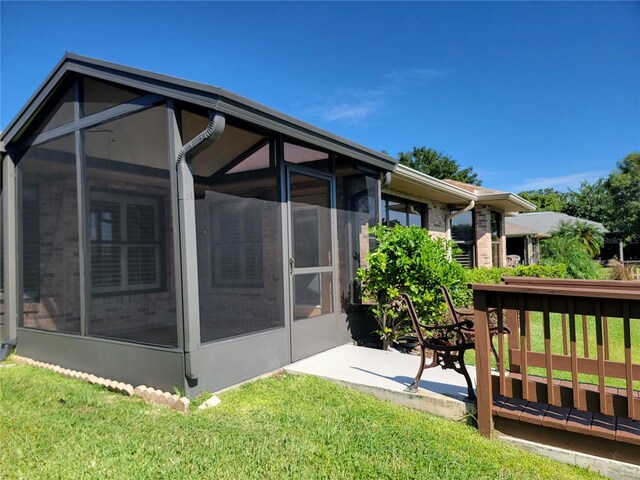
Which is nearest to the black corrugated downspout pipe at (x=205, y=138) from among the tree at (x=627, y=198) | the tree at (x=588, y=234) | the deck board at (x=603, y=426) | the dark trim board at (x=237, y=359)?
the dark trim board at (x=237, y=359)

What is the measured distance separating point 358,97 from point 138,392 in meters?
15.9

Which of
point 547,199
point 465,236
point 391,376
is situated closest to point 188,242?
point 391,376

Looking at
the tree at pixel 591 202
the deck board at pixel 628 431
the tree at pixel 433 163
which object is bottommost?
the deck board at pixel 628 431

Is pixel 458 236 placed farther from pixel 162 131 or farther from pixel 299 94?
pixel 162 131

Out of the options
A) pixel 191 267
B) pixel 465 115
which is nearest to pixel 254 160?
pixel 191 267

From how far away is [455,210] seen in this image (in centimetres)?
1147

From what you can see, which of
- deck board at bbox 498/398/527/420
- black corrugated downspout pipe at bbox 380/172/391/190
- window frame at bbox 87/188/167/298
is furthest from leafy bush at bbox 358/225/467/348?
window frame at bbox 87/188/167/298

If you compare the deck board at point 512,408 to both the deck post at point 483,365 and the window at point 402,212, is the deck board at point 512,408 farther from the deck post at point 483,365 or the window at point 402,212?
the window at point 402,212

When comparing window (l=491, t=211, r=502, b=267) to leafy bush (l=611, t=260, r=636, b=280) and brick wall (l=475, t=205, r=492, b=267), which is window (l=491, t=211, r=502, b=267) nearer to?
brick wall (l=475, t=205, r=492, b=267)

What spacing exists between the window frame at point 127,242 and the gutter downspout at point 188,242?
0.33 meters

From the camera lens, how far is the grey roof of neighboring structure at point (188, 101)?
Result: 358 centimetres

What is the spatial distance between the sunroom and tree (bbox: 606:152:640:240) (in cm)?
2994

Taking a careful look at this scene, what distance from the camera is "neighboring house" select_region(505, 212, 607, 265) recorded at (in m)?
19.6

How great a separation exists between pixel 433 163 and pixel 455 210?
28145mm
